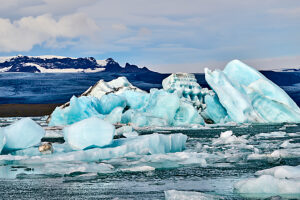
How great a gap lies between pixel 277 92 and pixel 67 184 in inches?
537

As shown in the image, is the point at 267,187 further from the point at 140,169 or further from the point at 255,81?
the point at 255,81

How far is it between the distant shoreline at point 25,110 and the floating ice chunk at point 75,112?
1844 centimetres

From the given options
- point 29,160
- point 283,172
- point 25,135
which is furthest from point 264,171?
point 25,135

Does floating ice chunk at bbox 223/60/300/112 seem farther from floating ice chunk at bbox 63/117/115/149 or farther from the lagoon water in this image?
floating ice chunk at bbox 63/117/115/149

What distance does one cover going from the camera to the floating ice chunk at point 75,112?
18078 millimetres

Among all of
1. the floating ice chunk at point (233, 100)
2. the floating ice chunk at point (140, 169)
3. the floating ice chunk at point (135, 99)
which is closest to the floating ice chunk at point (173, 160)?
the floating ice chunk at point (140, 169)

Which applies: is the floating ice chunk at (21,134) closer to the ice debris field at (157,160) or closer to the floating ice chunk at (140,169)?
the ice debris field at (157,160)

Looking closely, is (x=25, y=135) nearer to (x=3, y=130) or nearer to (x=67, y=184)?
(x=3, y=130)

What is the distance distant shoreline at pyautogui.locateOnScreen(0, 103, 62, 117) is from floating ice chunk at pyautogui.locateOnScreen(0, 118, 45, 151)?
2860 centimetres

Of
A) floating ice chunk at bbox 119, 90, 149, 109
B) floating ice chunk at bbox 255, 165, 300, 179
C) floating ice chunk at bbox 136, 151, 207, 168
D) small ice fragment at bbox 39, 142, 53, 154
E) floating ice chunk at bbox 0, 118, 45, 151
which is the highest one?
floating ice chunk at bbox 119, 90, 149, 109

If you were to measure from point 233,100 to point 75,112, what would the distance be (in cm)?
597

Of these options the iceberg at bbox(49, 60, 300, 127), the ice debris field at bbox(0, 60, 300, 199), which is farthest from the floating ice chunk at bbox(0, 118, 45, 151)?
the iceberg at bbox(49, 60, 300, 127)

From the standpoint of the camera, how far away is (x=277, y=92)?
17828 mm

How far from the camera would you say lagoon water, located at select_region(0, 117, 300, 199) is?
16.5 feet
